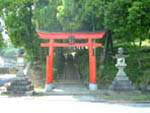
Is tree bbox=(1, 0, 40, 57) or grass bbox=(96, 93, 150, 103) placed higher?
tree bbox=(1, 0, 40, 57)

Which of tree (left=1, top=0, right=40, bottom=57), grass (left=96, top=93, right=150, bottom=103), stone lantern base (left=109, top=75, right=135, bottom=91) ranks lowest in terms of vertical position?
grass (left=96, top=93, right=150, bottom=103)

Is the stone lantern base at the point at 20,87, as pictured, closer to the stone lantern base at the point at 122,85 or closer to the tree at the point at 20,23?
the stone lantern base at the point at 122,85

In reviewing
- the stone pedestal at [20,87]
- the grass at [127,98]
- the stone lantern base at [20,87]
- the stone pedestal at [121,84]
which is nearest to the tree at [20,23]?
the stone pedestal at [20,87]

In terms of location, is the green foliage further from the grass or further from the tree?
the grass

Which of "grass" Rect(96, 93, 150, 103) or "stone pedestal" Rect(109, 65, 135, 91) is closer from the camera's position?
"grass" Rect(96, 93, 150, 103)

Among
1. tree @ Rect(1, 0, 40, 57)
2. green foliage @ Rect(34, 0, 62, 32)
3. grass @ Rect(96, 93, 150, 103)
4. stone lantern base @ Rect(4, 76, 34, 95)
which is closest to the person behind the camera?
grass @ Rect(96, 93, 150, 103)

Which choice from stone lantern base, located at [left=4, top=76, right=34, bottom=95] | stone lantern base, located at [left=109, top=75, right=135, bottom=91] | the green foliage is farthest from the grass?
the green foliage

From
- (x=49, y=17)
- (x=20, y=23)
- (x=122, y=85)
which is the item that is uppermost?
(x=49, y=17)

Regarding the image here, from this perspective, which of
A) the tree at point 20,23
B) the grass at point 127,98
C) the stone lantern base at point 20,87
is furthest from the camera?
the tree at point 20,23

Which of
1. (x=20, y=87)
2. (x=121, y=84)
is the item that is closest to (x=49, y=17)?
(x=20, y=87)

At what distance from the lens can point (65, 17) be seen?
13867 millimetres

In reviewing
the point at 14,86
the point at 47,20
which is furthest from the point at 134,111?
the point at 47,20

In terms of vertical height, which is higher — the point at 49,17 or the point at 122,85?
the point at 49,17

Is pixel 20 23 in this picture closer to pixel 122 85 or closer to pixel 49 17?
pixel 49 17
